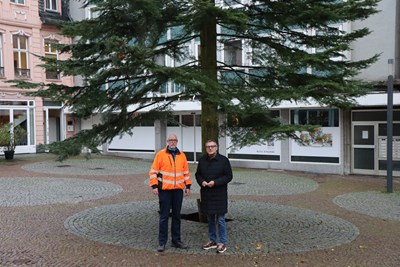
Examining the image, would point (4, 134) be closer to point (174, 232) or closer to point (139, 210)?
point (139, 210)

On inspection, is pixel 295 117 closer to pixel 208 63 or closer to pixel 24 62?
pixel 208 63

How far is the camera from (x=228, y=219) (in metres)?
8.80

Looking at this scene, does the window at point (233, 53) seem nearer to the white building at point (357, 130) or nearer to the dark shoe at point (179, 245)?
the dark shoe at point (179, 245)

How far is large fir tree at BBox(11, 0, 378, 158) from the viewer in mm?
6074

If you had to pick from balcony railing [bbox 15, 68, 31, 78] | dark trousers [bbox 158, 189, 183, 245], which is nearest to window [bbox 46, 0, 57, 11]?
balcony railing [bbox 15, 68, 31, 78]

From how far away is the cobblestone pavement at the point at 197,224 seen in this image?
6.35 m

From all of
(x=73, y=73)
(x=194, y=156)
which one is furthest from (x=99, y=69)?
(x=194, y=156)

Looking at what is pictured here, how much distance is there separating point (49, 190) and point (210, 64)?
7088mm

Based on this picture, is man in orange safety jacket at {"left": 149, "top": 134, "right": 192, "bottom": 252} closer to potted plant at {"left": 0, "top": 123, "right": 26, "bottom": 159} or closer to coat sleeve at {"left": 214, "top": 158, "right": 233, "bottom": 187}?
coat sleeve at {"left": 214, "top": 158, "right": 233, "bottom": 187}

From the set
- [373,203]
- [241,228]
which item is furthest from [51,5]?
[241,228]

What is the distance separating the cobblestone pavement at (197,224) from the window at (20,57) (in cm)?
1193

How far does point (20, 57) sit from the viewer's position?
25359mm

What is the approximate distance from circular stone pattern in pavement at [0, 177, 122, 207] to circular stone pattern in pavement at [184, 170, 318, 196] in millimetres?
2009

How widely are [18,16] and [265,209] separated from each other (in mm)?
21153
